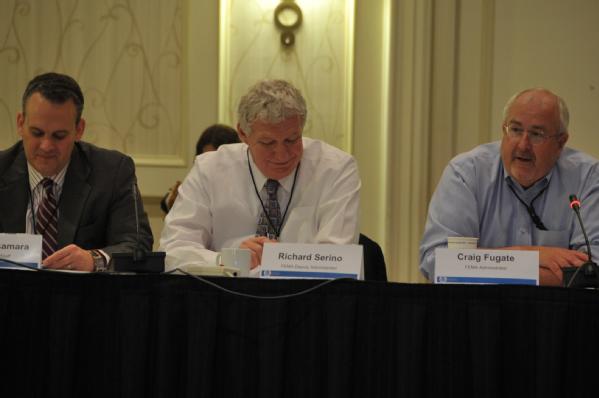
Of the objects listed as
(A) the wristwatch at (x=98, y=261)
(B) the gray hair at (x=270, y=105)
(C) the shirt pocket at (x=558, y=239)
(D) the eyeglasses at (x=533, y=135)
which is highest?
(B) the gray hair at (x=270, y=105)

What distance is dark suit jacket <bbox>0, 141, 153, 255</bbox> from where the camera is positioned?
3.16 m

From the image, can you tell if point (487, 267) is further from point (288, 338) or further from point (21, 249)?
point (21, 249)

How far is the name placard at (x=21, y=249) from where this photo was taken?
95.7 inches

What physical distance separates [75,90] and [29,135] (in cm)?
24

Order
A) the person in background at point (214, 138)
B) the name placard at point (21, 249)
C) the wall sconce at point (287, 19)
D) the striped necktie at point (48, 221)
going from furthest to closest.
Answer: the wall sconce at point (287, 19), the person in background at point (214, 138), the striped necktie at point (48, 221), the name placard at point (21, 249)

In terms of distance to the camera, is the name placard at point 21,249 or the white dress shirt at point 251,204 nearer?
the name placard at point 21,249

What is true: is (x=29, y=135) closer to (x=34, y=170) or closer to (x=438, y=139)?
(x=34, y=170)

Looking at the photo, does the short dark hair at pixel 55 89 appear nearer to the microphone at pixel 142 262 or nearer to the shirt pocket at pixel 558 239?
the microphone at pixel 142 262

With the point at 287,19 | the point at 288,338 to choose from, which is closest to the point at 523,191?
the point at 288,338

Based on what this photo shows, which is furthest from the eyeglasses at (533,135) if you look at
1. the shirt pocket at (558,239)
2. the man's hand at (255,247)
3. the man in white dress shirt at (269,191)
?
the man's hand at (255,247)

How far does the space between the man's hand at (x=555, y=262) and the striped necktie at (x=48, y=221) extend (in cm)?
170

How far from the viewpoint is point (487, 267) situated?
230 centimetres

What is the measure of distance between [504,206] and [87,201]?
156 centimetres

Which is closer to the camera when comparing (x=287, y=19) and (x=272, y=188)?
(x=272, y=188)
